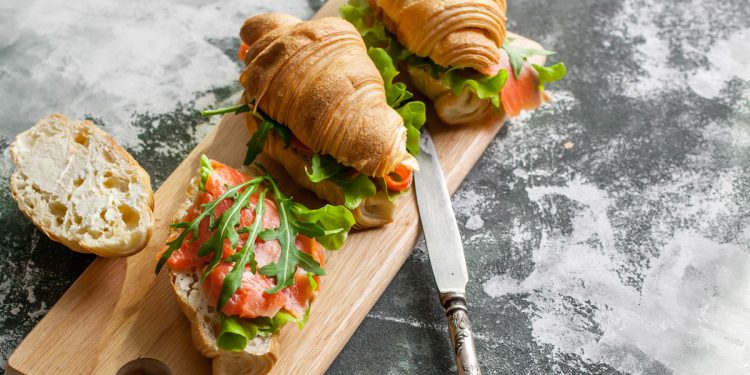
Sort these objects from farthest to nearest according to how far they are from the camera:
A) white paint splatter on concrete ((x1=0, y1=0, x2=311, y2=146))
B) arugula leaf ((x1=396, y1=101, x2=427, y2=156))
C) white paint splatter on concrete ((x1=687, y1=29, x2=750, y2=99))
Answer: white paint splatter on concrete ((x1=687, y1=29, x2=750, y2=99)), white paint splatter on concrete ((x1=0, y1=0, x2=311, y2=146)), arugula leaf ((x1=396, y1=101, x2=427, y2=156))

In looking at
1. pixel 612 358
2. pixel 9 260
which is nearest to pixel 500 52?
pixel 612 358

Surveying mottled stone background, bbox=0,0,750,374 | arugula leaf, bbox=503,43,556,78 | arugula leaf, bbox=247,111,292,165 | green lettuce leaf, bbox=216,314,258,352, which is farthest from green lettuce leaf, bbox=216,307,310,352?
arugula leaf, bbox=503,43,556,78

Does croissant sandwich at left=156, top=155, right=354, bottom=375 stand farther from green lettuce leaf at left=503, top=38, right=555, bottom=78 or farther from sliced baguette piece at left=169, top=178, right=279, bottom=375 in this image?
green lettuce leaf at left=503, top=38, right=555, bottom=78

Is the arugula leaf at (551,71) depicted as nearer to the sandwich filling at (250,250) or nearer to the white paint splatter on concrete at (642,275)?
the white paint splatter on concrete at (642,275)

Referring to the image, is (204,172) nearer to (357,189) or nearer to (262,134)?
(262,134)

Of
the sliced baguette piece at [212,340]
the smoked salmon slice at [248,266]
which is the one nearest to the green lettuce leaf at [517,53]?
the smoked salmon slice at [248,266]

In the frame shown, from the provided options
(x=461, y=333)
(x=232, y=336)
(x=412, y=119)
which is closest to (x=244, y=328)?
(x=232, y=336)

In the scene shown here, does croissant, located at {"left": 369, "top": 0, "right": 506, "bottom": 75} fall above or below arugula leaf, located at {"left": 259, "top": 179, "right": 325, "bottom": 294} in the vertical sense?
above
